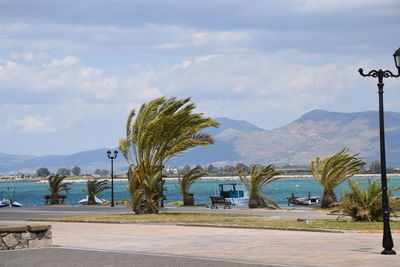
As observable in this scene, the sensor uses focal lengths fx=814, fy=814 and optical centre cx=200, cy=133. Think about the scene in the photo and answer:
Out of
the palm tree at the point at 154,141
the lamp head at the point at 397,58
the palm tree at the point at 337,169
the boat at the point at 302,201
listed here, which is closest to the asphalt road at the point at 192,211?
the palm tree at the point at 337,169

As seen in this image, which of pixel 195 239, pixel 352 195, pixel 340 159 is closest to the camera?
pixel 195 239

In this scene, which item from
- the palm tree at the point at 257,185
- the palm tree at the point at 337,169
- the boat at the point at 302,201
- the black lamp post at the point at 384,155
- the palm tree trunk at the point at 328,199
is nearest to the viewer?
the black lamp post at the point at 384,155

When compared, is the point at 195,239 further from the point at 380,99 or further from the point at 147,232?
the point at 380,99

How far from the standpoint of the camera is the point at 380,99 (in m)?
18.0

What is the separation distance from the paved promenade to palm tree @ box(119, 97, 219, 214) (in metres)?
7.12

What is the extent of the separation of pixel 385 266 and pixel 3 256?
8.34 metres

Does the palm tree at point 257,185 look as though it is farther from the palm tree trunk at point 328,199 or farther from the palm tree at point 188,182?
the palm tree at point 188,182

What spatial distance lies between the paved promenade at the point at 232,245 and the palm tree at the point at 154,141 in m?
Answer: 7.12

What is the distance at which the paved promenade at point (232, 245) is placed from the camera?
634 inches

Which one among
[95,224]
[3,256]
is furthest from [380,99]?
[95,224]

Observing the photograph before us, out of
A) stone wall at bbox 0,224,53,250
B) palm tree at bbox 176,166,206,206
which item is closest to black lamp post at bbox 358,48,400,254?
stone wall at bbox 0,224,53,250

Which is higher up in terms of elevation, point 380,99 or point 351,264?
point 380,99

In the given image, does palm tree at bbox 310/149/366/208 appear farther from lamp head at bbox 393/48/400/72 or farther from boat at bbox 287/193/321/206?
boat at bbox 287/193/321/206

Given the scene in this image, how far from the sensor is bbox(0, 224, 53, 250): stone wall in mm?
19344
